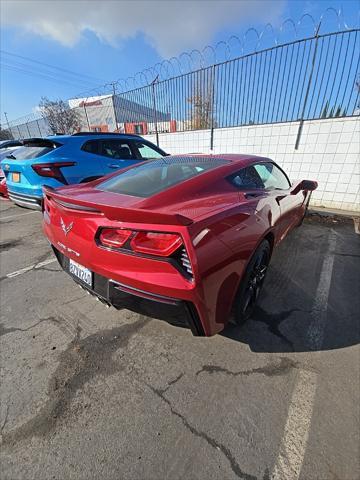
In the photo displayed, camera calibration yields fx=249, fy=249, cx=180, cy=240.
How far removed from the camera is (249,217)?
1.99 m

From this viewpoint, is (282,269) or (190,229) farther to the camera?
(282,269)

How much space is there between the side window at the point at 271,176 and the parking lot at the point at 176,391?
126 centimetres

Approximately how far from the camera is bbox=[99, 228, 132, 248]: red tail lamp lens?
5.13ft

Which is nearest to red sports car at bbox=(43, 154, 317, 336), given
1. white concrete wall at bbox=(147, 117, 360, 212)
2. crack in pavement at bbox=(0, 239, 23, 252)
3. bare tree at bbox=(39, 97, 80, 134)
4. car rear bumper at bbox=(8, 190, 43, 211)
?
car rear bumper at bbox=(8, 190, 43, 211)

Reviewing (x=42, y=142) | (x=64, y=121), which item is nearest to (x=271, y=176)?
(x=42, y=142)

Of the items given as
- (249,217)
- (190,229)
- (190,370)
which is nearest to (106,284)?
(190,229)

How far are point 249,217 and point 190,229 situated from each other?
76 cm

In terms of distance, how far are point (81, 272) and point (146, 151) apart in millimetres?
4716

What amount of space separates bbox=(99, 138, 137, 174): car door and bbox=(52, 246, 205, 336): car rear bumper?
3.65 metres

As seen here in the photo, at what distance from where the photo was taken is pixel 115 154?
5.19 meters

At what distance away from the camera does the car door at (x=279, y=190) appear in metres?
2.81

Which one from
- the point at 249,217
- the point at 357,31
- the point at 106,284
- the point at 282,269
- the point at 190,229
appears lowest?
the point at 282,269

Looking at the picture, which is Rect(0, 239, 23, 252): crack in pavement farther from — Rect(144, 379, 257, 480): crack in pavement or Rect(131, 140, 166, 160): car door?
Rect(144, 379, 257, 480): crack in pavement

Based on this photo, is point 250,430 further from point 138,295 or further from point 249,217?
point 249,217
